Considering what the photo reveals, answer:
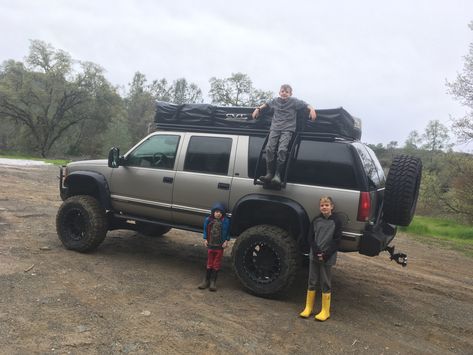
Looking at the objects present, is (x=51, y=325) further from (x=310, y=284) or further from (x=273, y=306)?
(x=310, y=284)

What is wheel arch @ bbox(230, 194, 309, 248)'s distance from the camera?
189 inches

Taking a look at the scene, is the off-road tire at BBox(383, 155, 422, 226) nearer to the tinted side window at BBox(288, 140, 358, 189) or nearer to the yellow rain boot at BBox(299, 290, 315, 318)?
the tinted side window at BBox(288, 140, 358, 189)

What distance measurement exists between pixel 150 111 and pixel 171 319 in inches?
2578

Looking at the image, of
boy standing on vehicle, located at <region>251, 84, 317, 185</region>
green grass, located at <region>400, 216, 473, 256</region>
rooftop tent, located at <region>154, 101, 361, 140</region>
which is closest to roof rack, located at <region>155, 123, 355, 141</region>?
rooftop tent, located at <region>154, 101, 361, 140</region>

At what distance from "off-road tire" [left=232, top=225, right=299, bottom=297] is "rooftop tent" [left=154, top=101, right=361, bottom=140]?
1.33 meters

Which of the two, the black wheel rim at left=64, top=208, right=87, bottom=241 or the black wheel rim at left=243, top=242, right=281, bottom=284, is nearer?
the black wheel rim at left=243, top=242, right=281, bottom=284

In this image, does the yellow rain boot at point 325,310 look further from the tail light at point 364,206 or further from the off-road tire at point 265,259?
the tail light at point 364,206

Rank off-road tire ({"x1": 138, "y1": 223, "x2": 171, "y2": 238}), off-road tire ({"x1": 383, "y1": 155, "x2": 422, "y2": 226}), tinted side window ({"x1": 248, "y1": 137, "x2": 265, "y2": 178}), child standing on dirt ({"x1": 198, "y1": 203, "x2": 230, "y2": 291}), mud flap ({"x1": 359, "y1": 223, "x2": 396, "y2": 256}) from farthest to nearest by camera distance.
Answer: off-road tire ({"x1": 138, "y1": 223, "x2": 171, "y2": 238})
tinted side window ({"x1": 248, "y1": 137, "x2": 265, "y2": 178})
child standing on dirt ({"x1": 198, "y1": 203, "x2": 230, "y2": 291})
off-road tire ({"x1": 383, "y1": 155, "x2": 422, "y2": 226})
mud flap ({"x1": 359, "y1": 223, "x2": 396, "y2": 256})

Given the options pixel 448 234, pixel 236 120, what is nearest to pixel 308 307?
pixel 236 120

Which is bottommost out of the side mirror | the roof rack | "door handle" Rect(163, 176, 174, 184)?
"door handle" Rect(163, 176, 174, 184)

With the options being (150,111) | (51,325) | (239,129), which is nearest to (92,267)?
(51,325)

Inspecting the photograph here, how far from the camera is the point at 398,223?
496 cm

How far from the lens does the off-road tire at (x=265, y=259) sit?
4.76 meters

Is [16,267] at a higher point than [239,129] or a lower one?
lower
